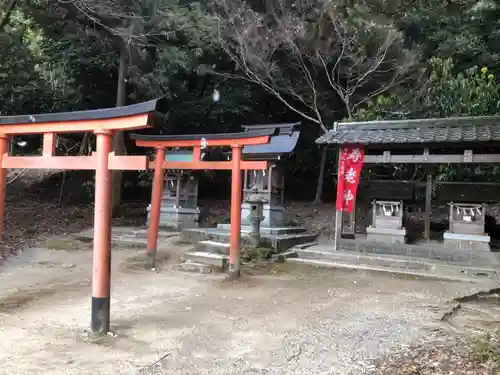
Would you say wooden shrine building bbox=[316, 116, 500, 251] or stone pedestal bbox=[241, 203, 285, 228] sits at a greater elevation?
wooden shrine building bbox=[316, 116, 500, 251]

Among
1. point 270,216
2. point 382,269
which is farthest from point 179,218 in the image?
point 382,269

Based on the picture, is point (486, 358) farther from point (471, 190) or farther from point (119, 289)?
point (471, 190)

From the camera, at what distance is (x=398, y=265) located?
10.7 meters

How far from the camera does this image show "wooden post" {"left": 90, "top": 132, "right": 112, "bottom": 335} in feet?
17.2

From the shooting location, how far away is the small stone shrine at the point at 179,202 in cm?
1675

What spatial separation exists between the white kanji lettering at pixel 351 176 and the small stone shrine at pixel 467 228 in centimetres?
292

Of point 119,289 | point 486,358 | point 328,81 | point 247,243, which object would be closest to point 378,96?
point 328,81

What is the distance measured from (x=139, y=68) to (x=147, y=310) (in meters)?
12.1

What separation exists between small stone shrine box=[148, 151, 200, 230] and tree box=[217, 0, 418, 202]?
5180 mm

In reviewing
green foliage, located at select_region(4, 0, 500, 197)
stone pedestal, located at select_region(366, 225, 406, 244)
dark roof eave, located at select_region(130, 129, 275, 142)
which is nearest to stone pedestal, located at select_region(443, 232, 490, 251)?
stone pedestal, located at select_region(366, 225, 406, 244)

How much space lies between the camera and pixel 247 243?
39.6 ft

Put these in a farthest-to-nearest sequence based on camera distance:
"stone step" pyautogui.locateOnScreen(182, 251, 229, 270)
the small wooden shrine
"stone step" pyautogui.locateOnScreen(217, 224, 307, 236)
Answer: the small wooden shrine → "stone step" pyautogui.locateOnScreen(217, 224, 307, 236) → "stone step" pyautogui.locateOnScreen(182, 251, 229, 270)

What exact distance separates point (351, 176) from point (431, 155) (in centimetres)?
209

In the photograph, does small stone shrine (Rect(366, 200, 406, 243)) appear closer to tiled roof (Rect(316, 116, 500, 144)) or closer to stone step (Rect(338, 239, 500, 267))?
stone step (Rect(338, 239, 500, 267))
